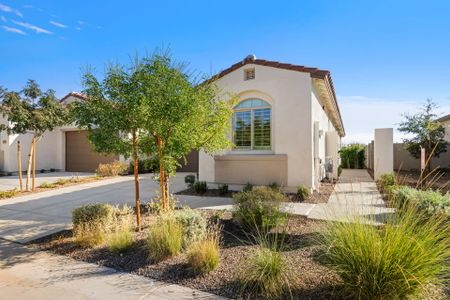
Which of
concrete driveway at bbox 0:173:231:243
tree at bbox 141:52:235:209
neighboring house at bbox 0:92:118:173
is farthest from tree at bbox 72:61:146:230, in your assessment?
neighboring house at bbox 0:92:118:173

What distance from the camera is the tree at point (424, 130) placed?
15.1 m

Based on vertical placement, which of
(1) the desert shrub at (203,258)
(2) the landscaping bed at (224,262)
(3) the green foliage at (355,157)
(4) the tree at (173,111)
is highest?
(4) the tree at (173,111)

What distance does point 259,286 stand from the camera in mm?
3447

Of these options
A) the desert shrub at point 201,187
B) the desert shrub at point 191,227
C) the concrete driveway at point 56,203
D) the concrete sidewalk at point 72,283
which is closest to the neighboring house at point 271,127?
the desert shrub at point 201,187

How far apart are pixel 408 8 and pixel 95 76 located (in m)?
8.45

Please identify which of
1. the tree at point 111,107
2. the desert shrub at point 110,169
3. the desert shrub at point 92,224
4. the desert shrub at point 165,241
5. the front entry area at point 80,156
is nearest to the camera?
the desert shrub at point 165,241

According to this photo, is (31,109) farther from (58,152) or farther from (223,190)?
(58,152)

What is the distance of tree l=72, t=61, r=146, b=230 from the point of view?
542 cm

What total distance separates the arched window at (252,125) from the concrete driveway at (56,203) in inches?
103

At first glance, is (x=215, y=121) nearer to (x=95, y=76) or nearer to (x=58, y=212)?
(x=95, y=76)

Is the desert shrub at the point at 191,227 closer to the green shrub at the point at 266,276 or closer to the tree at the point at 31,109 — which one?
the green shrub at the point at 266,276

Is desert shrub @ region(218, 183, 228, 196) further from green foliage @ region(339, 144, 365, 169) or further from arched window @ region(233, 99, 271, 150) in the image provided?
green foliage @ region(339, 144, 365, 169)

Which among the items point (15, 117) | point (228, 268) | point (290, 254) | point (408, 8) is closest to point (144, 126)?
point (228, 268)

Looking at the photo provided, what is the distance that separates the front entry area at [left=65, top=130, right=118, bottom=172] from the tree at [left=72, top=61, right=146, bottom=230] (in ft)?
48.5
